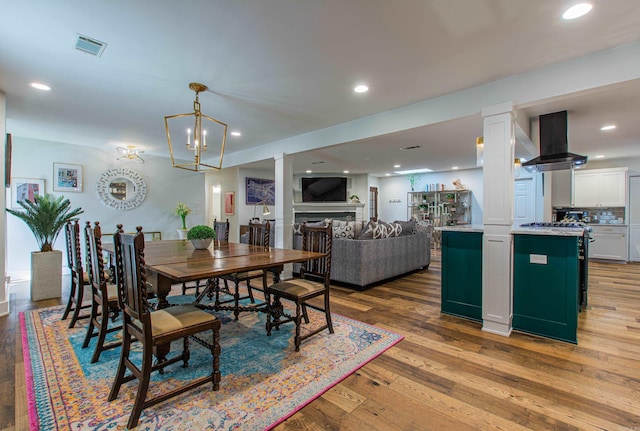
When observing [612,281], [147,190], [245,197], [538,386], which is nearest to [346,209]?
[245,197]

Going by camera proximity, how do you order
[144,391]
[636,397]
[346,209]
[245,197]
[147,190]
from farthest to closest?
[346,209]
[245,197]
[147,190]
[636,397]
[144,391]

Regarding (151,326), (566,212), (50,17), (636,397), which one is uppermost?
(50,17)

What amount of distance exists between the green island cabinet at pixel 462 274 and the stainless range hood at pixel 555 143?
1.56 metres

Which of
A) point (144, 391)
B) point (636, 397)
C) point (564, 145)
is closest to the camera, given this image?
point (144, 391)

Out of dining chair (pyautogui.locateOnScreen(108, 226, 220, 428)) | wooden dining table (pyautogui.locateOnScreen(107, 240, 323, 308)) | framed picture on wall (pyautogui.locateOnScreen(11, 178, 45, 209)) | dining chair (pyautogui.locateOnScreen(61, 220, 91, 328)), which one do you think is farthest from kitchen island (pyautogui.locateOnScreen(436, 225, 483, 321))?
framed picture on wall (pyautogui.locateOnScreen(11, 178, 45, 209))

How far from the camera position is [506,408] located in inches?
68.0

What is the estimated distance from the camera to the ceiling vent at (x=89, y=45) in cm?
217

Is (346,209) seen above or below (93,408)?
above

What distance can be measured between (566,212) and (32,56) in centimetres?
970

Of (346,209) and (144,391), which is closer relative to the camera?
(144,391)

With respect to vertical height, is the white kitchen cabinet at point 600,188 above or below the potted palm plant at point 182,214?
above

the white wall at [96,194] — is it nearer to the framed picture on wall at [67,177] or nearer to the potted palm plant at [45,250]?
the framed picture on wall at [67,177]

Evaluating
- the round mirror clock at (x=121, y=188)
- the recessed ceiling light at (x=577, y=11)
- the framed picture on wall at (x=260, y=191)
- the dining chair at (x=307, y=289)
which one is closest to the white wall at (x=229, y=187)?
the framed picture on wall at (x=260, y=191)

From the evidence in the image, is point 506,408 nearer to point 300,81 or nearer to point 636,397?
point 636,397
